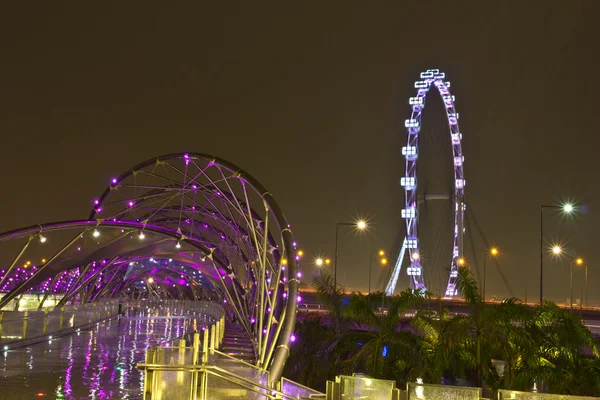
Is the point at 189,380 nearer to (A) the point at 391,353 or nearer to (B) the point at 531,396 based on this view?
(B) the point at 531,396

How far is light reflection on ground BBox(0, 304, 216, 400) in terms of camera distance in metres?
15.7

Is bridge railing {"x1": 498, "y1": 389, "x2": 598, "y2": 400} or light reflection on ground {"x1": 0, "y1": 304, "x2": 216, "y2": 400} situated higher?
bridge railing {"x1": 498, "y1": 389, "x2": 598, "y2": 400}

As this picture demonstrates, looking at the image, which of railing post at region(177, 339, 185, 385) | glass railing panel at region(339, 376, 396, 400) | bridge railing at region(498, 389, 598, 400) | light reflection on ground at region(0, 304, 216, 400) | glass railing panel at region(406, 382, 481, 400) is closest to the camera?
bridge railing at region(498, 389, 598, 400)

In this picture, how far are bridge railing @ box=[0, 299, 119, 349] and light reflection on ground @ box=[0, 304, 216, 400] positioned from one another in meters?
0.44

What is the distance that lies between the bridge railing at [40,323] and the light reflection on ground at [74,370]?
44 centimetres

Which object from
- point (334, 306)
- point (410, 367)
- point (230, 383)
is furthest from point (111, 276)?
point (230, 383)

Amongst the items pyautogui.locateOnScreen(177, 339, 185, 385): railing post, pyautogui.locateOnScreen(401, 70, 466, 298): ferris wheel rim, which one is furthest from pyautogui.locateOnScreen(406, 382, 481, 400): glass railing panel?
pyautogui.locateOnScreen(401, 70, 466, 298): ferris wheel rim

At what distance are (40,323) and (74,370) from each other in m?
9.92

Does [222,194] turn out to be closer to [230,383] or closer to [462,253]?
[462,253]

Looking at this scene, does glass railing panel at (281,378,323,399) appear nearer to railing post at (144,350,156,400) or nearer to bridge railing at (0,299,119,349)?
railing post at (144,350,156,400)

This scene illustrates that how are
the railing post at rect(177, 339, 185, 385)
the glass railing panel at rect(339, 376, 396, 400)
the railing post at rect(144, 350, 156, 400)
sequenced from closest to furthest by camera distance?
the railing post at rect(144, 350, 156, 400), the railing post at rect(177, 339, 185, 385), the glass railing panel at rect(339, 376, 396, 400)

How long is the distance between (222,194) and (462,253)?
72.8 ft

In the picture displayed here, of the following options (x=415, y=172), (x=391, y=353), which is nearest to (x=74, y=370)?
(x=391, y=353)

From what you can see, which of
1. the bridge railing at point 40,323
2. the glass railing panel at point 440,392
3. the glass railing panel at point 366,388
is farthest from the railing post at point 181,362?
the bridge railing at point 40,323
